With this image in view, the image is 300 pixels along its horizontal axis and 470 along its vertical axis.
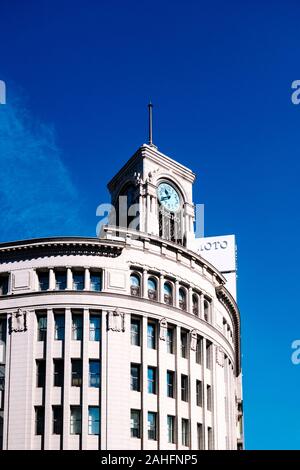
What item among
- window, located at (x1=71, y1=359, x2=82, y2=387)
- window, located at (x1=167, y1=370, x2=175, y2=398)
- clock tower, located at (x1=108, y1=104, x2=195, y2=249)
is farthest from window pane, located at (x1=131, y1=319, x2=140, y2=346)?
clock tower, located at (x1=108, y1=104, x2=195, y2=249)

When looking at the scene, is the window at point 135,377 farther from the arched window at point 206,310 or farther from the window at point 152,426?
the arched window at point 206,310

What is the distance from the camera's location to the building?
197 feet

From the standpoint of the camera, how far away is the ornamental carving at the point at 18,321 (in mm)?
62344

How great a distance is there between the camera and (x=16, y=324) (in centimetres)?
6247

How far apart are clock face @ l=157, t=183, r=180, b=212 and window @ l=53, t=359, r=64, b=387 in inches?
763

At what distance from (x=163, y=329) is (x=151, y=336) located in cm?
100

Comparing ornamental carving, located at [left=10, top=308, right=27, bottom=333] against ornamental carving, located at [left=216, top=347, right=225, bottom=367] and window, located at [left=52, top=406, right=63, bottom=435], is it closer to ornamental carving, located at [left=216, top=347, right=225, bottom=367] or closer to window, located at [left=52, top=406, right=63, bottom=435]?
window, located at [left=52, top=406, right=63, bottom=435]

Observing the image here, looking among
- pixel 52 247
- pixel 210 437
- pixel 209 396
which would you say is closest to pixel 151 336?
pixel 209 396

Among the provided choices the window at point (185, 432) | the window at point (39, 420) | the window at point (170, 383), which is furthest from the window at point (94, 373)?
the window at point (185, 432)

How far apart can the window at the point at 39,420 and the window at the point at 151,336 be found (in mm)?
9005

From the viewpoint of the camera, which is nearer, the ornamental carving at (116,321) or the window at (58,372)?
the window at (58,372)

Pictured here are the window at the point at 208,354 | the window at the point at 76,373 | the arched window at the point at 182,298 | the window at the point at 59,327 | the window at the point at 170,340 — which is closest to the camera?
the window at the point at 76,373

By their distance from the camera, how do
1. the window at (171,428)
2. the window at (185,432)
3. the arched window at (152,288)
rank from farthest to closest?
the arched window at (152,288)
the window at (185,432)
the window at (171,428)
